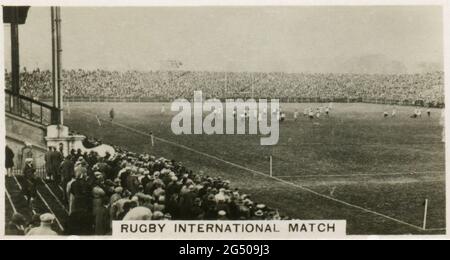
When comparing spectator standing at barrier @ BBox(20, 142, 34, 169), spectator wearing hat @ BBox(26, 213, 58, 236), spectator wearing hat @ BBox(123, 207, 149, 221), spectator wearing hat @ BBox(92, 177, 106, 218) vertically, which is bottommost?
spectator wearing hat @ BBox(26, 213, 58, 236)

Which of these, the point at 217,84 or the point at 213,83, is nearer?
the point at 217,84

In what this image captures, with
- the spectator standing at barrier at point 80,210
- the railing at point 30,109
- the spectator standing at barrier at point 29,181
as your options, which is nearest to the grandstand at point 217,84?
the railing at point 30,109

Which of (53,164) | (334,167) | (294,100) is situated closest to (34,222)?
(53,164)

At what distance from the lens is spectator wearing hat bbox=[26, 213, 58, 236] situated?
314 inches

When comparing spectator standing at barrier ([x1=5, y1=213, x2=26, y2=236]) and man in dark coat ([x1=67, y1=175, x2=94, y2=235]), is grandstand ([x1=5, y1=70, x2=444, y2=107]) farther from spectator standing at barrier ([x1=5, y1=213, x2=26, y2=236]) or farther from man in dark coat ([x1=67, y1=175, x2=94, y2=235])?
spectator standing at barrier ([x1=5, y1=213, x2=26, y2=236])

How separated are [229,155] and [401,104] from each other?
3.99 metres

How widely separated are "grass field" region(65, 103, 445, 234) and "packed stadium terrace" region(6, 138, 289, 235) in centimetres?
55

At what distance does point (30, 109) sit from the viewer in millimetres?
8500

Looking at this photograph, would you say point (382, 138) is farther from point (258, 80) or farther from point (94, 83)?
point (94, 83)

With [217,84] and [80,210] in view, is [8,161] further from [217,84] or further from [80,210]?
[217,84]

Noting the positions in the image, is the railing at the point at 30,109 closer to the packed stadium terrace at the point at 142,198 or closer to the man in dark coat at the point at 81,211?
the packed stadium terrace at the point at 142,198

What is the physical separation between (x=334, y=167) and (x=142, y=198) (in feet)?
8.29

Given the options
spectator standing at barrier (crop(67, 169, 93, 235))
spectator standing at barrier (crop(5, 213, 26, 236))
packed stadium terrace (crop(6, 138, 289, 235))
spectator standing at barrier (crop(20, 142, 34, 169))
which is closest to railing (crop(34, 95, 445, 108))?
spectator standing at barrier (crop(20, 142, 34, 169))

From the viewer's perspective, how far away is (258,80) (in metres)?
9.22
